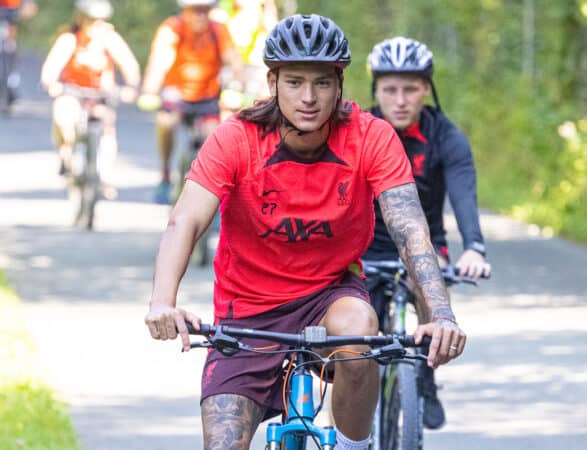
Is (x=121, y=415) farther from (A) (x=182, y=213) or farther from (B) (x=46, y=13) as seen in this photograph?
(B) (x=46, y=13)

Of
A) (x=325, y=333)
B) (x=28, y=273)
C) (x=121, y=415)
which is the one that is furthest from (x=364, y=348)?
(x=28, y=273)

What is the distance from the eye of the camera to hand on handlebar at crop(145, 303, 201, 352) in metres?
4.65

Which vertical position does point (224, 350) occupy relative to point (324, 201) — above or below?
below

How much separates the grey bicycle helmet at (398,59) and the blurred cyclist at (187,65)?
7.15 metres

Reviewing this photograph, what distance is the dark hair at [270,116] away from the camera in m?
5.34

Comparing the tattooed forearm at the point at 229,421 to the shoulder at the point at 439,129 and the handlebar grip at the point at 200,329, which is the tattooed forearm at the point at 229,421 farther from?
the shoulder at the point at 439,129

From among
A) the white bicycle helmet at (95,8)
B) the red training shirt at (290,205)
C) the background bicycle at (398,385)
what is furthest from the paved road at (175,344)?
the red training shirt at (290,205)

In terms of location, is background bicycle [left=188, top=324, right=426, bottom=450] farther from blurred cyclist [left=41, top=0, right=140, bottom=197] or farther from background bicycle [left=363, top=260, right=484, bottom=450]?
blurred cyclist [left=41, top=0, right=140, bottom=197]

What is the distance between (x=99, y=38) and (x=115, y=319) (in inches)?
261

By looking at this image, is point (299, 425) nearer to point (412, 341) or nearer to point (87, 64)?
point (412, 341)

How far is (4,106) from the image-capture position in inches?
1134

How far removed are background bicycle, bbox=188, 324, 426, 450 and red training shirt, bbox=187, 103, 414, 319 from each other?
533mm

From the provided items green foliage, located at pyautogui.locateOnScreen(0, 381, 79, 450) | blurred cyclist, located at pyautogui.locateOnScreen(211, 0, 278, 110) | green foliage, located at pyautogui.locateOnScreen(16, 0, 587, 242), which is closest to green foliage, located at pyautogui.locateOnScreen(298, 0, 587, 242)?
green foliage, located at pyautogui.locateOnScreen(16, 0, 587, 242)

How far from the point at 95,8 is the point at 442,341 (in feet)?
41.5
